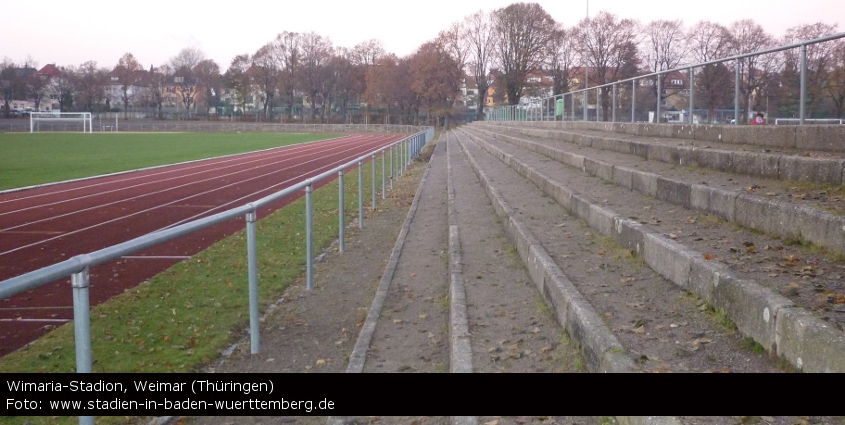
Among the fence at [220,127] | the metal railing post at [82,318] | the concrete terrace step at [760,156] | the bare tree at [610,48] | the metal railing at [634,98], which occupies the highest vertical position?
the bare tree at [610,48]

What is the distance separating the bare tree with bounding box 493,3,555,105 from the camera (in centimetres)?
6219

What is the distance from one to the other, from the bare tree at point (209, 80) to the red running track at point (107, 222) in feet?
312

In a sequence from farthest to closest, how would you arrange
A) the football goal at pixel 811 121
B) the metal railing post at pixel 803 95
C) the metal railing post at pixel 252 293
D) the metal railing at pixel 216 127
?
the metal railing at pixel 216 127 < the metal railing post at pixel 803 95 < the football goal at pixel 811 121 < the metal railing post at pixel 252 293

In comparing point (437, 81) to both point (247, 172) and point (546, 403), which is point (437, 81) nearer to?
point (247, 172)

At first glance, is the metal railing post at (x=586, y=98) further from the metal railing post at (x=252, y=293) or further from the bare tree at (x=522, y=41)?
the bare tree at (x=522, y=41)

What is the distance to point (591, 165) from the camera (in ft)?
34.7

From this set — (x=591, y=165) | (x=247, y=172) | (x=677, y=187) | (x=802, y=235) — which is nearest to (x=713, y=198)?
(x=677, y=187)

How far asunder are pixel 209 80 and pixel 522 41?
6788 centimetres

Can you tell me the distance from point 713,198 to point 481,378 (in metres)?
3.08

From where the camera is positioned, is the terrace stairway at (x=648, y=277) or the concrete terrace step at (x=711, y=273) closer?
the concrete terrace step at (x=711, y=273)

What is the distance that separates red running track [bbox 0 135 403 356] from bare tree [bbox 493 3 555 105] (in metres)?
38.1

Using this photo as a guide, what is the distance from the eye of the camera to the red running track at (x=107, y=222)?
619cm

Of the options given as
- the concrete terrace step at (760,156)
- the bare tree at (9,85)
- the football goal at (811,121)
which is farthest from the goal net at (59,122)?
the football goal at (811,121)

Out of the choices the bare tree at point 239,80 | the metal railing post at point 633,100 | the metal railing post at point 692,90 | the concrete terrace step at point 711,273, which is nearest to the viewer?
the concrete terrace step at point 711,273
